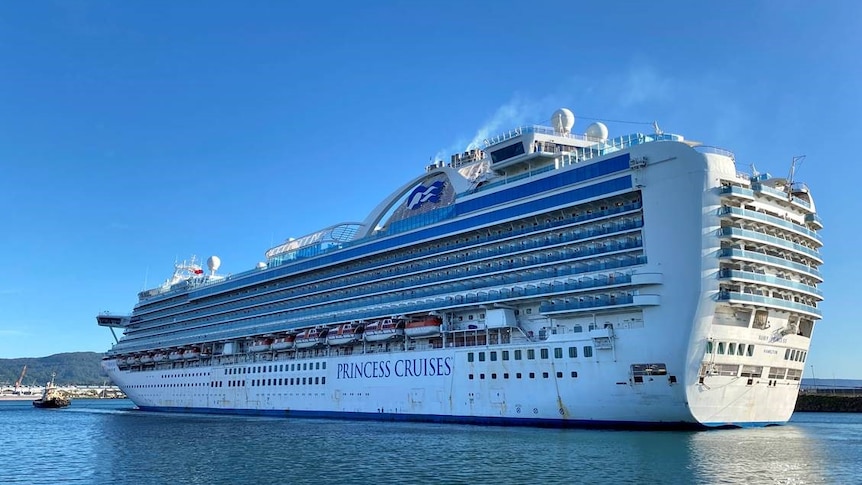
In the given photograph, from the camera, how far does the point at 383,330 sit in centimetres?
4862

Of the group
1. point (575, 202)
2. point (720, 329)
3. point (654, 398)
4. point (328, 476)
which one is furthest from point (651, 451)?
point (575, 202)

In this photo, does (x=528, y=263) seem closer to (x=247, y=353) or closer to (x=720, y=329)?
(x=720, y=329)

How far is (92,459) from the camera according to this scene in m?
29.9

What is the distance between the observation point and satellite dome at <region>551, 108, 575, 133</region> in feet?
151

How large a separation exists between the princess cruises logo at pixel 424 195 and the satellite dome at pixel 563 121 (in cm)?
1027

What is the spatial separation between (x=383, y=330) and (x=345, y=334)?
5365 mm

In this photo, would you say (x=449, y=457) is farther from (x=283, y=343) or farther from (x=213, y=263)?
(x=213, y=263)

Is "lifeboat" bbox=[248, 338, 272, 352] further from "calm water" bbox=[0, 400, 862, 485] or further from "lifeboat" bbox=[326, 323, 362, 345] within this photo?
"calm water" bbox=[0, 400, 862, 485]

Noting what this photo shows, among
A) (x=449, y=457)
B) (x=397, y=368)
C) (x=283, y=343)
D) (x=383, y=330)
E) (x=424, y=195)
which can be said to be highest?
(x=424, y=195)

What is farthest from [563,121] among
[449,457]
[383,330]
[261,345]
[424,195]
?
[261,345]

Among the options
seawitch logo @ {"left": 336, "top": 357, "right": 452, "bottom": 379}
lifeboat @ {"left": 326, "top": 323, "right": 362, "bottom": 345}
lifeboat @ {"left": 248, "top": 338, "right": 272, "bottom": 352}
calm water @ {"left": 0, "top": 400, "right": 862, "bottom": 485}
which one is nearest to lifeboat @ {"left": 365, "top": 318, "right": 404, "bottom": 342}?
seawitch logo @ {"left": 336, "top": 357, "right": 452, "bottom": 379}

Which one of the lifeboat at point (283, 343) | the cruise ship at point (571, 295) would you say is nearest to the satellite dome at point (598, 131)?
the cruise ship at point (571, 295)

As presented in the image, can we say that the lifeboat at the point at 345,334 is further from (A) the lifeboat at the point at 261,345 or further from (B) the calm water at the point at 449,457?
(B) the calm water at the point at 449,457

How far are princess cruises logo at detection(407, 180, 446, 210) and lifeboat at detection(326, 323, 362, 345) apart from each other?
10.6 m
